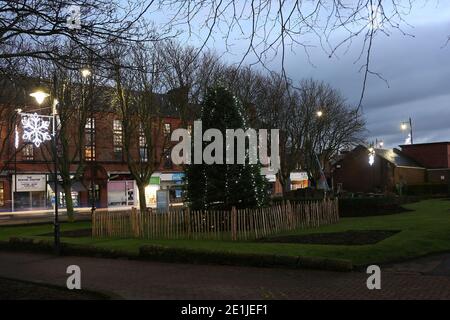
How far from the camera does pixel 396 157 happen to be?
251ft

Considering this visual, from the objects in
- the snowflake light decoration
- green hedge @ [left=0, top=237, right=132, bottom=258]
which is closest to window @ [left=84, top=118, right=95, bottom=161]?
the snowflake light decoration

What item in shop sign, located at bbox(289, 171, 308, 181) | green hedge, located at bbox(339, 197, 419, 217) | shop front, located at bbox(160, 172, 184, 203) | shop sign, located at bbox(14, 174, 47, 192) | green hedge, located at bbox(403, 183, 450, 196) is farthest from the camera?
shop sign, located at bbox(289, 171, 308, 181)

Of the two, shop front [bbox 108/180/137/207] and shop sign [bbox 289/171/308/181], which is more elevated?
shop sign [bbox 289/171/308/181]

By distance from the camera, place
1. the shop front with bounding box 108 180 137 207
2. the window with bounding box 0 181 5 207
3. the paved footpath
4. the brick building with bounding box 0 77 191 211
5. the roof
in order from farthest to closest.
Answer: the roof → the shop front with bounding box 108 180 137 207 → the window with bounding box 0 181 5 207 → the brick building with bounding box 0 77 191 211 → the paved footpath

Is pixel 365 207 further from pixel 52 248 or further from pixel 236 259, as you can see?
pixel 52 248

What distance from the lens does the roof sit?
73062 millimetres

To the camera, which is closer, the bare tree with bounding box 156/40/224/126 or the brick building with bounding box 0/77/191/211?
the bare tree with bounding box 156/40/224/126

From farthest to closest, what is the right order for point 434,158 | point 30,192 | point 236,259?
point 434,158 < point 30,192 < point 236,259

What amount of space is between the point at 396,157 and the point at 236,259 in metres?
65.1

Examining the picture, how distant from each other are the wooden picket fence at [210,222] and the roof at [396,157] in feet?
164

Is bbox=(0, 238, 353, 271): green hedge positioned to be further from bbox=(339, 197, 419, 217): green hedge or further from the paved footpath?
bbox=(339, 197, 419, 217): green hedge

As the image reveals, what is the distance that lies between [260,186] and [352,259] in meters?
9.34

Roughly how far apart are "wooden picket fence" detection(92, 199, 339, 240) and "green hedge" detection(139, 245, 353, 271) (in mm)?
3616

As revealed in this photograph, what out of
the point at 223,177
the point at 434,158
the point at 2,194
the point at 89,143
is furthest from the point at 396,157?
the point at 223,177
